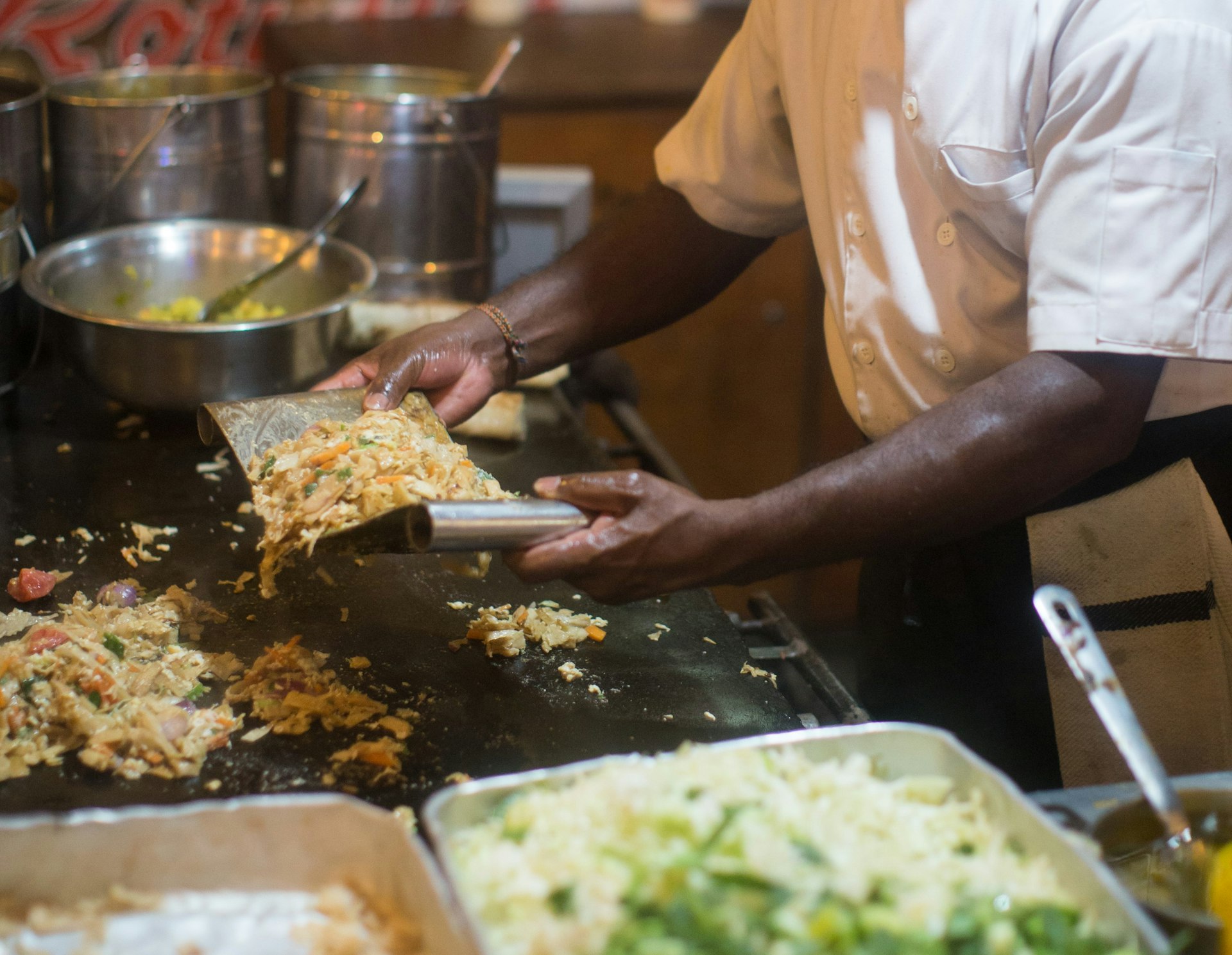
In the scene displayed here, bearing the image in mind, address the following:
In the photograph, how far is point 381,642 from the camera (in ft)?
5.57

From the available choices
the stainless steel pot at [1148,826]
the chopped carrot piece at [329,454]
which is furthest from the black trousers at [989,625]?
the chopped carrot piece at [329,454]

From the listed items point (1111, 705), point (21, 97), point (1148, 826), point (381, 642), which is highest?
point (21, 97)

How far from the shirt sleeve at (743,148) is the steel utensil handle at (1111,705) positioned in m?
1.09

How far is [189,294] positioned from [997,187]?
6.05ft

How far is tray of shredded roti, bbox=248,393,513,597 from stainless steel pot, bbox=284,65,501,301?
3.81 feet

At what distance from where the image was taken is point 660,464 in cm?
240

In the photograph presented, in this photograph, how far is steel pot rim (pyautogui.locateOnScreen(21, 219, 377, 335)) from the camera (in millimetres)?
2127

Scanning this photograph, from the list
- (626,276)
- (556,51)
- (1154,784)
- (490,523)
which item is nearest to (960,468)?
(1154,784)

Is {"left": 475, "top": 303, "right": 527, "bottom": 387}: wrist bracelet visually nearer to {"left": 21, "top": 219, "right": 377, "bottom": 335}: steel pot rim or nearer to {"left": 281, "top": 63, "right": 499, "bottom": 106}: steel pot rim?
{"left": 21, "top": 219, "right": 377, "bottom": 335}: steel pot rim

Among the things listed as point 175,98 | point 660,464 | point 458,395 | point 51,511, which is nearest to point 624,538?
point 458,395

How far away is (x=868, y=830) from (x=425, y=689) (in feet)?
2.38

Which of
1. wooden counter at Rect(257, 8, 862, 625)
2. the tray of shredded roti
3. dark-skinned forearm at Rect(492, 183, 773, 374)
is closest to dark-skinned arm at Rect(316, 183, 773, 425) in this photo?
dark-skinned forearm at Rect(492, 183, 773, 374)

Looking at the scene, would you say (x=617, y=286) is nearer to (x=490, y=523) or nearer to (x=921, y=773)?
(x=490, y=523)

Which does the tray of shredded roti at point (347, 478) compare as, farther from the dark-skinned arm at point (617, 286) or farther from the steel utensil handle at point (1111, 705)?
the steel utensil handle at point (1111, 705)
